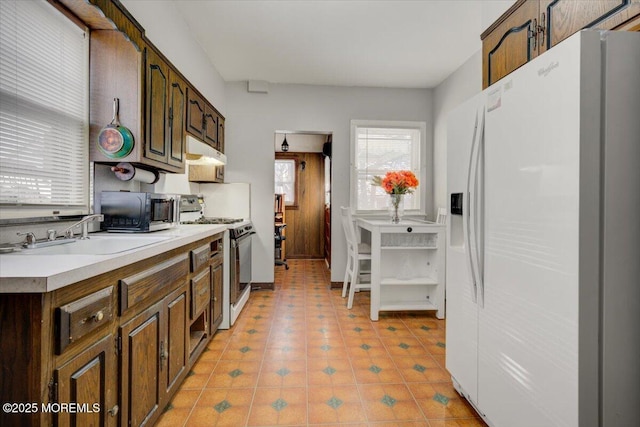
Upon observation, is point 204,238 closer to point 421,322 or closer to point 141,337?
point 141,337

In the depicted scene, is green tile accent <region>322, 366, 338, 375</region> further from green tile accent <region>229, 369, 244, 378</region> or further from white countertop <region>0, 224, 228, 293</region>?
white countertop <region>0, 224, 228, 293</region>

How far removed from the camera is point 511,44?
1.91 meters

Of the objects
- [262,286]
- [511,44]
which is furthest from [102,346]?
[262,286]

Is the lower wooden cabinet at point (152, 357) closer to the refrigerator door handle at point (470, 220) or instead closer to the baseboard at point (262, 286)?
the refrigerator door handle at point (470, 220)

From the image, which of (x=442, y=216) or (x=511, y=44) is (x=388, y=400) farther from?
(x=442, y=216)

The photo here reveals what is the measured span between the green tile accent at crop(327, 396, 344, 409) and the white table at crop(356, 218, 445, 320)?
1.39 meters

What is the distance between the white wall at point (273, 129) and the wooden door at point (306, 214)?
2325mm

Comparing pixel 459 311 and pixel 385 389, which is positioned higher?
pixel 459 311

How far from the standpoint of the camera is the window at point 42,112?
140cm

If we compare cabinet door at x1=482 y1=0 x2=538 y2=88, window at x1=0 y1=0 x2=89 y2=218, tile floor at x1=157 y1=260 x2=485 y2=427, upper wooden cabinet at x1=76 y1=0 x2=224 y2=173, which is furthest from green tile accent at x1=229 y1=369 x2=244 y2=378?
cabinet door at x1=482 y1=0 x2=538 y2=88

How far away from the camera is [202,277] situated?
223cm

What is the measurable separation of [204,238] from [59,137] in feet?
3.27

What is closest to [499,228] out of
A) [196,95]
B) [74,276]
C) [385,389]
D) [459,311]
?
[459,311]

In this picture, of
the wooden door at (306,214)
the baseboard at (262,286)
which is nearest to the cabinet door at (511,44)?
the baseboard at (262,286)
